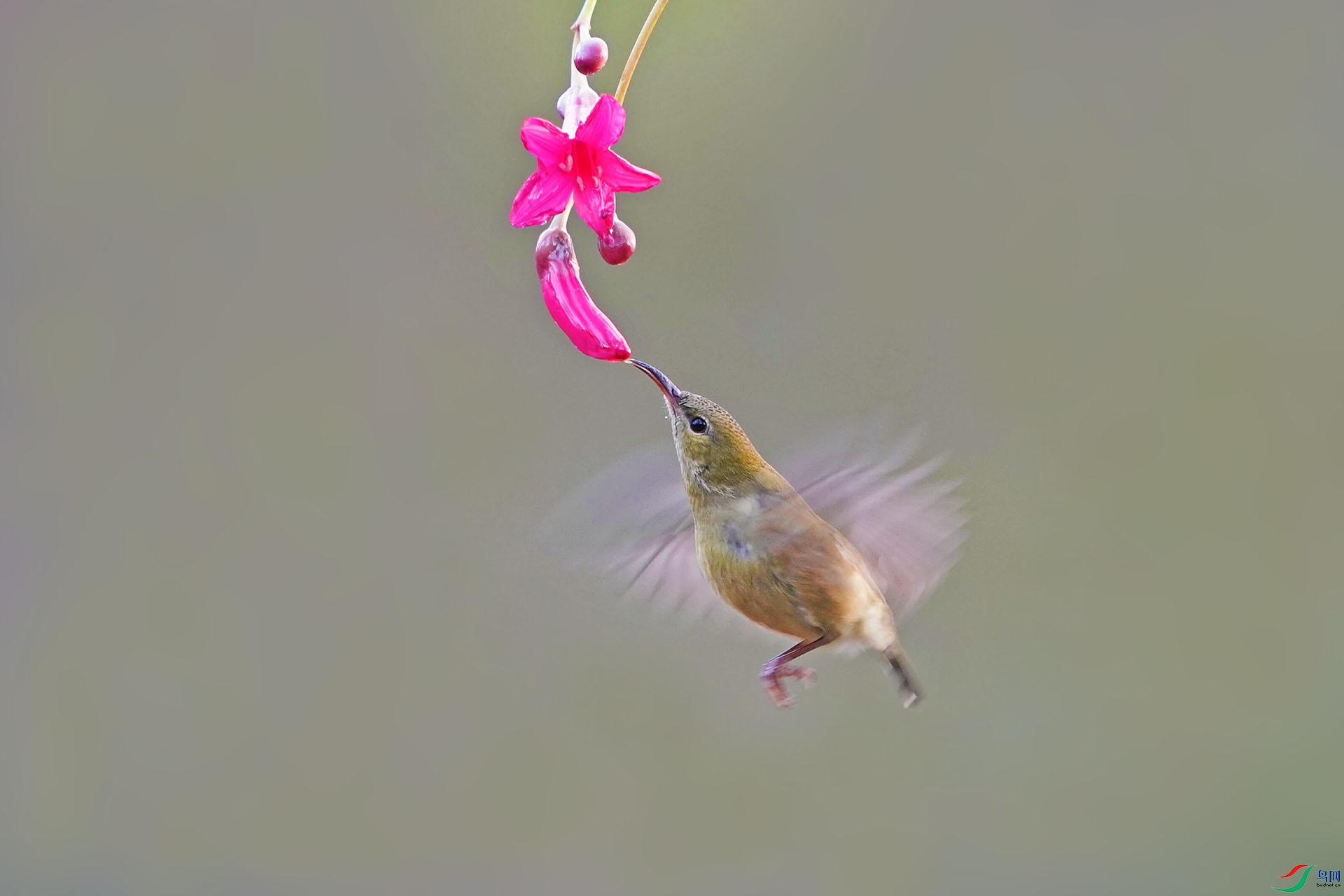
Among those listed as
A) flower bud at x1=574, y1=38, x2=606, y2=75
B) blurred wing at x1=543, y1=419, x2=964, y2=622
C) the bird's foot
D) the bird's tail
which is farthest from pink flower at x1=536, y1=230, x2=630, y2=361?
the bird's tail

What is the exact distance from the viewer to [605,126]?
90 centimetres

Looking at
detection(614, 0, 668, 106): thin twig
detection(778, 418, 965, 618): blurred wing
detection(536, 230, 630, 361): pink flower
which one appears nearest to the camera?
detection(614, 0, 668, 106): thin twig

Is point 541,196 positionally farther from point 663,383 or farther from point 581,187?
point 663,383

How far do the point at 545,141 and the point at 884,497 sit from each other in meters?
0.44

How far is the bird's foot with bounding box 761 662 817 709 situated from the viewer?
111 cm

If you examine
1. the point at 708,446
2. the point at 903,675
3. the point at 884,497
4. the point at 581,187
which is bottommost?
the point at 903,675

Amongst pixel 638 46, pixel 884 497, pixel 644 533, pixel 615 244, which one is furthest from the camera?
pixel 644 533

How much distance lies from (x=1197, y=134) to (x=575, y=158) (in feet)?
6.03

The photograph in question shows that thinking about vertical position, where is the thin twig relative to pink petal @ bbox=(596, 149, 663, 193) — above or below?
above

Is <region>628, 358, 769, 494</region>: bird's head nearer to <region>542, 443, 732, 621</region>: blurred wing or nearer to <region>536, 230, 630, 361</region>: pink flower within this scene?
<region>542, 443, 732, 621</region>: blurred wing

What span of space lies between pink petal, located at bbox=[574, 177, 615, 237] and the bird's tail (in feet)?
1.85

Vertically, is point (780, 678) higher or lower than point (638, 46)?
lower

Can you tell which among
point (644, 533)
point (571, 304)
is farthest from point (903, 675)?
point (571, 304)

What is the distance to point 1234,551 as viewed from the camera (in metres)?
2.44
